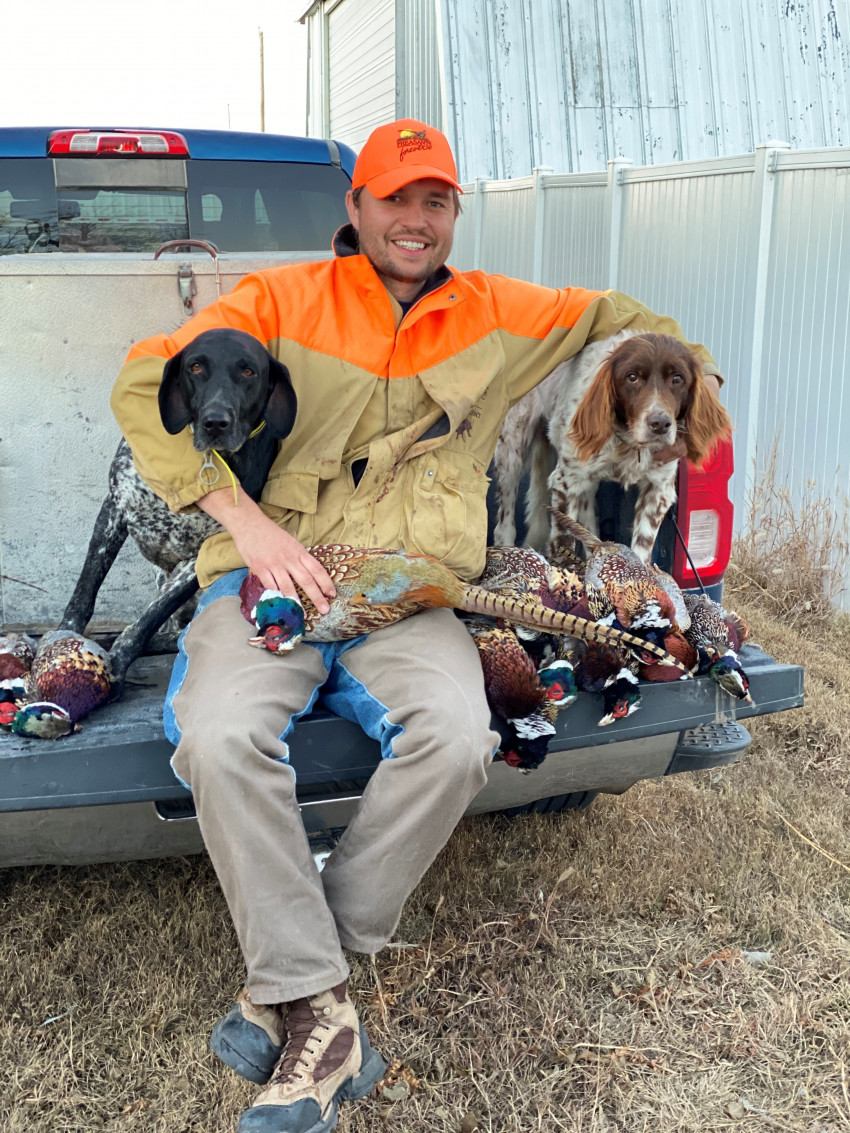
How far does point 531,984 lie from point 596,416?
4.89ft

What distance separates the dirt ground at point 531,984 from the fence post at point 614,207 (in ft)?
18.2

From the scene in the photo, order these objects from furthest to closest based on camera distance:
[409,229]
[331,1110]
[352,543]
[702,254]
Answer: [702,254]
[409,229]
[352,543]
[331,1110]

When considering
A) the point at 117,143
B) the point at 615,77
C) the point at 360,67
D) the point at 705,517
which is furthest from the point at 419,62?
the point at 705,517

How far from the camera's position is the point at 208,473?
2.46 metres

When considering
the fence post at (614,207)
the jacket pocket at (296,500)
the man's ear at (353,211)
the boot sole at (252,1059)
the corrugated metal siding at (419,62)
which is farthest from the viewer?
the corrugated metal siding at (419,62)

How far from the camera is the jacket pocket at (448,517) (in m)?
2.54

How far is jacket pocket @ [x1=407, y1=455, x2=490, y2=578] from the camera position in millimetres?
2539

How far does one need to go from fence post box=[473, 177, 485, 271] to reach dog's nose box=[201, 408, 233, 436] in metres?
8.93

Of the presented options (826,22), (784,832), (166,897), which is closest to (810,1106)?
(784,832)

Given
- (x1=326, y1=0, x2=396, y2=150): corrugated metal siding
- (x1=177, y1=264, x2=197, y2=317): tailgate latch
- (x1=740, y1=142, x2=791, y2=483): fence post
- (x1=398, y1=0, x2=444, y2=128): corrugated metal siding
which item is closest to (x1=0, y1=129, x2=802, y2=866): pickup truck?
(x1=177, y1=264, x2=197, y2=317): tailgate latch

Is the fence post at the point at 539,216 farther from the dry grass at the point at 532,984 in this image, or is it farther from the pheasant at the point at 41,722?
the pheasant at the point at 41,722

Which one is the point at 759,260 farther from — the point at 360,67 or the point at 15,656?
the point at 360,67

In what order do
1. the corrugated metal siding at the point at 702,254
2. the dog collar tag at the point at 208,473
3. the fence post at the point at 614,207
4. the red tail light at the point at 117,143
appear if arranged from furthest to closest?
the fence post at the point at 614,207
the corrugated metal siding at the point at 702,254
the red tail light at the point at 117,143
the dog collar tag at the point at 208,473

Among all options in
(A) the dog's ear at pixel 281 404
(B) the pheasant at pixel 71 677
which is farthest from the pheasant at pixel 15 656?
(A) the dog's ear at pixel 281 404
